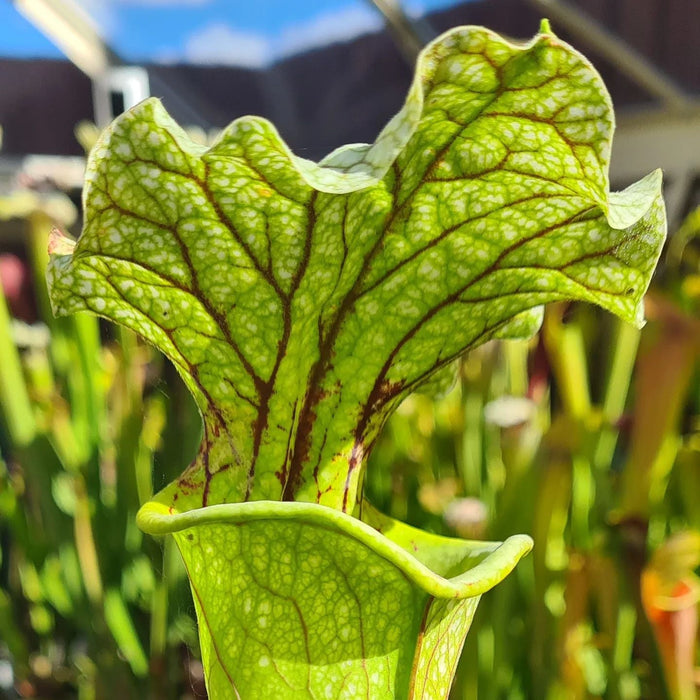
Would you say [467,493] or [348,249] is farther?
[467,493]

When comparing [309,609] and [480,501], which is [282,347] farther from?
[480,501]

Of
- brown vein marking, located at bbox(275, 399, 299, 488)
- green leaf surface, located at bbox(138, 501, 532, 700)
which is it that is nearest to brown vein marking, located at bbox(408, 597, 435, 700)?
green leaf surface, located at bbox(138, 501, 532, 700)

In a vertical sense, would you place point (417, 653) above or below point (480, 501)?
below

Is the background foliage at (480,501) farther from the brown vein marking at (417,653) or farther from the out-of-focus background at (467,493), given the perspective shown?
the brown vein marking at (417,653)

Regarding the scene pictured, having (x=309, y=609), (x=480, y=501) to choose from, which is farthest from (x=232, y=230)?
(x=480, y=501)

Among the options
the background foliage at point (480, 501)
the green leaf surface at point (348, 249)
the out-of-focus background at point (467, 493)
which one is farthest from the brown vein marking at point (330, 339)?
the background foliage at point (480, 501)

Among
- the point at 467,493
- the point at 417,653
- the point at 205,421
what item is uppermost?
the point at 467,493
